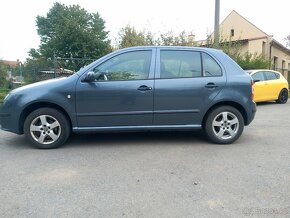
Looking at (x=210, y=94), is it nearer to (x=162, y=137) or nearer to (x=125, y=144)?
(x=162, y=137)

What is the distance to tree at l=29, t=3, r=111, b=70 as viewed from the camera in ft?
140

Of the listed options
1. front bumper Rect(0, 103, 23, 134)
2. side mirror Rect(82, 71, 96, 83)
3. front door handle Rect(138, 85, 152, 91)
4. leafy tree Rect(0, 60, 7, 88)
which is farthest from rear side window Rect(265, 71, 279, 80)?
leafy tree Rect(0, 60, 7, 88)

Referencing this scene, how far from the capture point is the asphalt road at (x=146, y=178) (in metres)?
3.41

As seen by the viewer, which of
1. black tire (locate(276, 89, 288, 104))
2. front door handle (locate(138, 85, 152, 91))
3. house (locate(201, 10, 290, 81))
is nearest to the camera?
front door handle (locate(138, 85, 152, 91))

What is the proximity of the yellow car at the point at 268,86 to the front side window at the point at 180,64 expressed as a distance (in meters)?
7.36

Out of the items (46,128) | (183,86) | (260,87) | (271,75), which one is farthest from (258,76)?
(46,128)

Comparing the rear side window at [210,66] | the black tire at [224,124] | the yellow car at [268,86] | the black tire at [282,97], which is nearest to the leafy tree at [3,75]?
the yellow car at [268,86]

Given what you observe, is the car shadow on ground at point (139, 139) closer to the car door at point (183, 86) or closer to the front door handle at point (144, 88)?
the car door at point (183, 86)

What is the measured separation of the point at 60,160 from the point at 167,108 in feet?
6.50

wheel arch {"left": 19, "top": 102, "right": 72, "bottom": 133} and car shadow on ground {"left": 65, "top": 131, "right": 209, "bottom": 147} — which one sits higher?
wheel arch {"left": 19, "top": 102, "right": 72, "bottom": 133}

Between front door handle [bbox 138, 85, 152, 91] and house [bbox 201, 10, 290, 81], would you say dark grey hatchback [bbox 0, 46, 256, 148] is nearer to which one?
front door handle [bbox 138, 85, 152, 91]

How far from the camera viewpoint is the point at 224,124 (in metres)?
6.00

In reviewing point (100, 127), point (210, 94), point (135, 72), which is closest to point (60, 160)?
point (100, 127)

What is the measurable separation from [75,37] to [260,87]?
3340 centimetres
